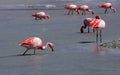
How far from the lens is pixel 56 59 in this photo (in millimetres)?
14844

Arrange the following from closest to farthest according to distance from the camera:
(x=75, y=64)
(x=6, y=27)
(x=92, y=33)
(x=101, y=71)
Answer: (x=101, y=71) < (x=75, y=64) < (x=92, y=33) < (x=6, y=27)

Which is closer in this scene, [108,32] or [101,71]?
[101,71]

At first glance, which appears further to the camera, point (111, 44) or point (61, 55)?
point (111, 44)

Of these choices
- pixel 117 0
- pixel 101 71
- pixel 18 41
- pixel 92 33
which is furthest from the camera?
pixel 117 0

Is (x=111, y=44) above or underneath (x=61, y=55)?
above

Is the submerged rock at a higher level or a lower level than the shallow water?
higher

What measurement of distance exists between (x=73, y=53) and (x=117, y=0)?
118 feet

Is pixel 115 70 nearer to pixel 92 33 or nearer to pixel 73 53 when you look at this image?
pixel 73 53

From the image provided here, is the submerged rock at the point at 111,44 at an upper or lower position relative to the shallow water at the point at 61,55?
upper

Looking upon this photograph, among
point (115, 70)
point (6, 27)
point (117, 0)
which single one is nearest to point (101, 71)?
point (115, 70)

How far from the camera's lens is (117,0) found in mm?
51469

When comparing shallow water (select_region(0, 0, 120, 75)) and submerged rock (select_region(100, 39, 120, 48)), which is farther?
submerged rock (select_region(100, 39, 120, 48))

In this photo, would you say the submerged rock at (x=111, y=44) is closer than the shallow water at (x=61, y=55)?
No

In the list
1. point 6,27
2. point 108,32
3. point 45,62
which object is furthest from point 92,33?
point 45,62
